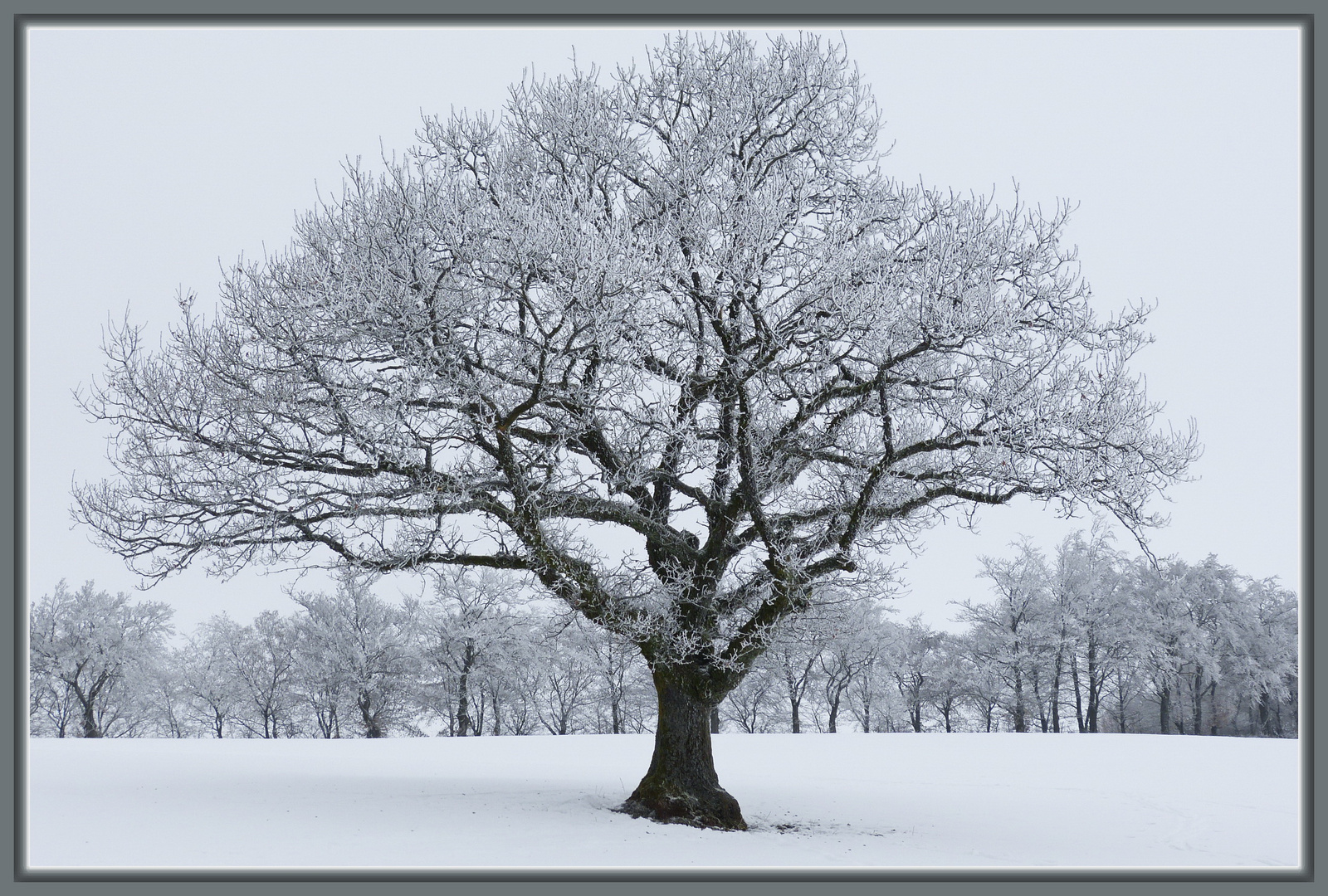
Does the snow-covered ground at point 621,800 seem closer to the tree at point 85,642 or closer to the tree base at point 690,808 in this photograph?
the tree base at point 690,808

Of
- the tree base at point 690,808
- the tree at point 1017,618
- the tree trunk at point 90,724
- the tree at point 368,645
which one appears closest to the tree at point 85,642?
the tree trunk at point 90,724

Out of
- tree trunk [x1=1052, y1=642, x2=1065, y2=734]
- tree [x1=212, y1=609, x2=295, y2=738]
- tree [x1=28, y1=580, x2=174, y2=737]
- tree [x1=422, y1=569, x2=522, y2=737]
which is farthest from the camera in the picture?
tree [x1=212, y1=609, x2=295, y2=738]

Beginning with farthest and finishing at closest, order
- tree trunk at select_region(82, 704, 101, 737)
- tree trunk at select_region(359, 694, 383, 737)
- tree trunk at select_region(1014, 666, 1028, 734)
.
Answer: tree trunk at select_region(359, 694, 383, 737)
tree trunk at select_region(1014, 666, 1028, 734)
tree trunk at select_region(82, 704, 101, 737)

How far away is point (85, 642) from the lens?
113ft

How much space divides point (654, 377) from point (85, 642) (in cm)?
3347

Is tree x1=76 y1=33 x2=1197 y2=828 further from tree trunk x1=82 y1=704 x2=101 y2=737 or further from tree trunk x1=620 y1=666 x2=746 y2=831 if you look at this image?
tree trunk x1=82 y1=704 x2=101 y2=737

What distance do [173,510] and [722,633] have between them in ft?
21.8

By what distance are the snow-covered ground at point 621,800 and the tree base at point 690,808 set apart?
410 millimetres

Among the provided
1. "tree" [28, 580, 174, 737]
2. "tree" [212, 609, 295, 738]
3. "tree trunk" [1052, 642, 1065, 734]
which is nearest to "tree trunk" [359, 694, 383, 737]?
"tree" [212, 609, 295, 738]

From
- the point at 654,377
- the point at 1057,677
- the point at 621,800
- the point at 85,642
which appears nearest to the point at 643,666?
the point at 1057,677

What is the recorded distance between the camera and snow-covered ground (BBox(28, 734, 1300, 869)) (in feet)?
27.9

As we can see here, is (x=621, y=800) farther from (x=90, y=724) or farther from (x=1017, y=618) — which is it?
(x=90, y=724)

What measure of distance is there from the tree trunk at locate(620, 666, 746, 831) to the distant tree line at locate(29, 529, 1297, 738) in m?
20.1

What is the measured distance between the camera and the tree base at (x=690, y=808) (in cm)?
1072
